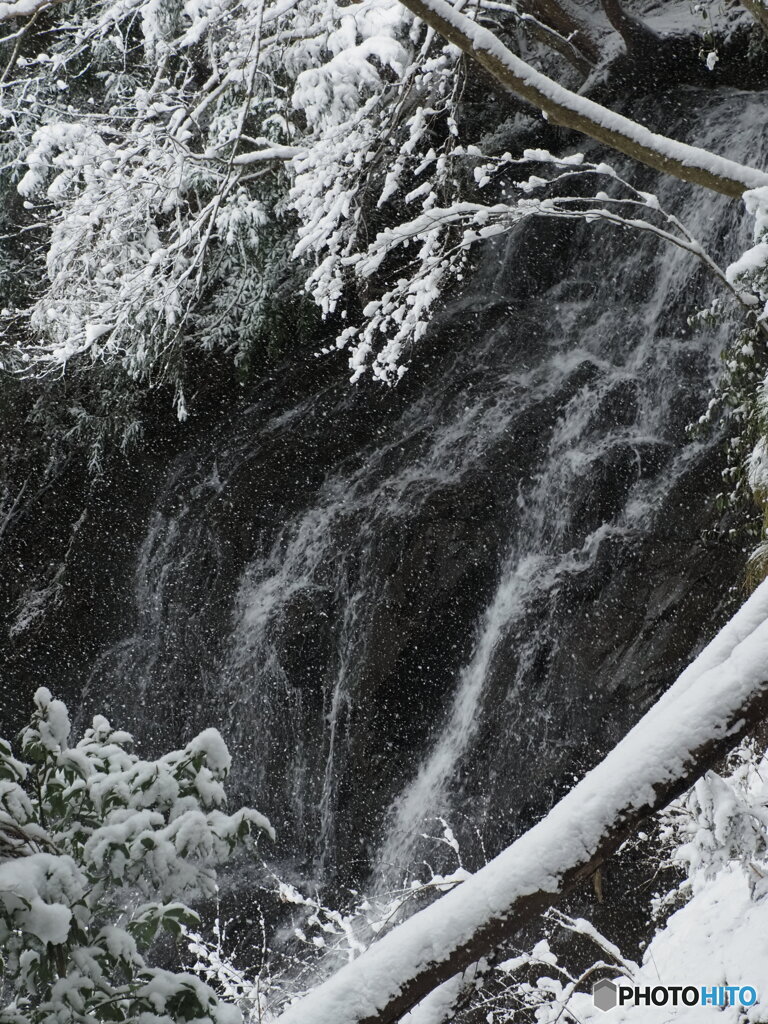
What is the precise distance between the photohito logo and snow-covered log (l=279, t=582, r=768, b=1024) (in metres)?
2.33

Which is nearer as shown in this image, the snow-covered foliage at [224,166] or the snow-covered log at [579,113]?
the snow-covered log at [579,113]

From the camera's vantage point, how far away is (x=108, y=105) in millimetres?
10242

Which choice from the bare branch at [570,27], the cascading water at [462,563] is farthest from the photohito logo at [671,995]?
the bare branch at [570,27]

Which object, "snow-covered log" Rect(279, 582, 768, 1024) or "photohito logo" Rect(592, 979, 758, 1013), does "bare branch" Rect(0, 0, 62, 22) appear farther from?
"photohito logo" Rect(592, 979, 758, 1013)

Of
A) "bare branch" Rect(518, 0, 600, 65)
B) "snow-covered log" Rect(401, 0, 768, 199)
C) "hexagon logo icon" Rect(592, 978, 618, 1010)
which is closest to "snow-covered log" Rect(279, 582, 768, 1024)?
"snow-covered log" Rect(401, 0, 768, 199)

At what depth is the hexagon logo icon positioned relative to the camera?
13.7 feet

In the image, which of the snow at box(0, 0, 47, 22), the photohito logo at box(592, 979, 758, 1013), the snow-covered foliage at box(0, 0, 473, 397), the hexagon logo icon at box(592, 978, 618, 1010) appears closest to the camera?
the photohito logo at box(592, 979, 758, 1013)

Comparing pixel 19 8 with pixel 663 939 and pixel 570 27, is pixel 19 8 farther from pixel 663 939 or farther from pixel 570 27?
pixel 570 27

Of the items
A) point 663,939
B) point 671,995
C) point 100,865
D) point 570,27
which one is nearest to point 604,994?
point 663,939

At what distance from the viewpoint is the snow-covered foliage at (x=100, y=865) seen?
176 centimetres

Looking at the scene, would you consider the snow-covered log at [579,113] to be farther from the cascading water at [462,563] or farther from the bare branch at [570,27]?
the bare branch at [570,27]

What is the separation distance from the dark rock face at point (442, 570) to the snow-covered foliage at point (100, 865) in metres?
4.33

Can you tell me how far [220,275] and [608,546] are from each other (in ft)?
17.5

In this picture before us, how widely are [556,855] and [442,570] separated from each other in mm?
6091
